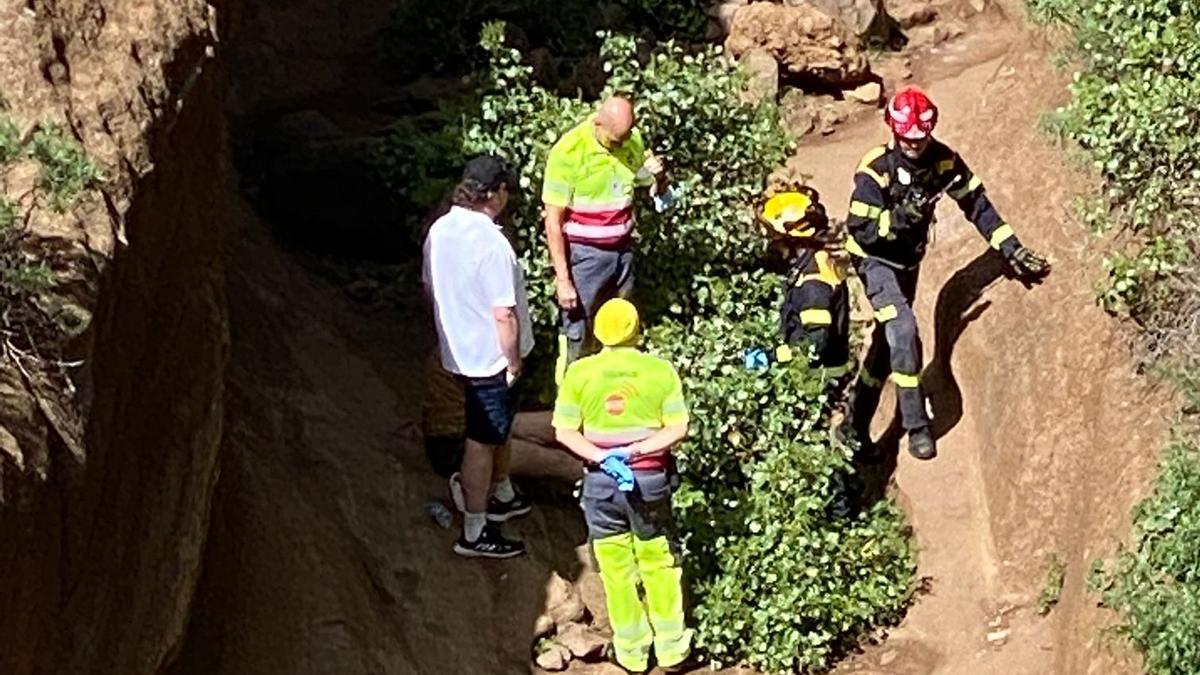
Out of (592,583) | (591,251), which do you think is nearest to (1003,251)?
(591,251)

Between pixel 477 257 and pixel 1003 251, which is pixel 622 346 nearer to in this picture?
pixel 477 257

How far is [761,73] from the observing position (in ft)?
44.9

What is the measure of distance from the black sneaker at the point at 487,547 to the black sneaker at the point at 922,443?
236 cm

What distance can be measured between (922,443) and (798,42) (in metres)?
4.83

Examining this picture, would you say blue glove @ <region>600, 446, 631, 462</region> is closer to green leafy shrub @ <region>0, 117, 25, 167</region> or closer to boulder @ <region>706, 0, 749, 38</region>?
green leafy shrub @ <region>0, 117, 25, 167</region>

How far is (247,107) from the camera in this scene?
13.1 m

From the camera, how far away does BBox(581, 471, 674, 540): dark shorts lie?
8594 millimetres

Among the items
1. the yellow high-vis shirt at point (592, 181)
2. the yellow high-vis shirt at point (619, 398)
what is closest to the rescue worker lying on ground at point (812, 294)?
the yellow high-vis shirt at point (592, 181)

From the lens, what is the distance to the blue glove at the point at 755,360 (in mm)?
10391

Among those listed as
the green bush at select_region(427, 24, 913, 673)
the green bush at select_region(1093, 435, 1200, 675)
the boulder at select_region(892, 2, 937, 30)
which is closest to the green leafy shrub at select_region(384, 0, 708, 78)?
the green bush at select_region(427, 24, 913, 673)

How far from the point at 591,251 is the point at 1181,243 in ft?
10.2

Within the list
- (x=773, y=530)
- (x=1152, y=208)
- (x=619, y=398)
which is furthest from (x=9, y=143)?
(x=1152, y=208)

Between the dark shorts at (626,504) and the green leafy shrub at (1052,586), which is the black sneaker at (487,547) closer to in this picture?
the dark shorts at (626,504)

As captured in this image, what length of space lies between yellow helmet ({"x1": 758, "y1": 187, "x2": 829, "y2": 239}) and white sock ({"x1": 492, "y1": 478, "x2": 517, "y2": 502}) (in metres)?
2.05
